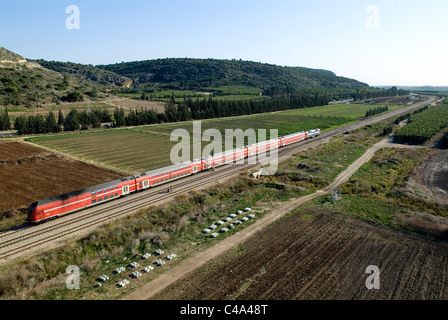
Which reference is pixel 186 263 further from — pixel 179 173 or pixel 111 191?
pixel 179 173

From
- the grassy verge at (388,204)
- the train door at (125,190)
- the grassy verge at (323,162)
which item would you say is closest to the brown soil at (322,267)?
the grassy verge at (388,204)

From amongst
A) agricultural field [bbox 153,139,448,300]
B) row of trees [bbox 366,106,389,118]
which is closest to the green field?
row of trees [bbox 366,106,389,118]

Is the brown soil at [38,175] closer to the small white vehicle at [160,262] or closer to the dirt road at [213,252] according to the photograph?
the small white vehicle at [160,262]

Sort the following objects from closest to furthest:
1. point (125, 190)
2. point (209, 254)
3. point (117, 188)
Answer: point (209, 254)
point (117, 188)
point (125, 190)

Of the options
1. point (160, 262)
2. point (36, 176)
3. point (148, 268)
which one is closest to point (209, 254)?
point (160, 262)

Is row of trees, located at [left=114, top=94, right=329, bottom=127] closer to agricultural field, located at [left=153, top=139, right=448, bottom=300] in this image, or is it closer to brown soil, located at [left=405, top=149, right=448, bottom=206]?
agricultural field, located at [left=153, top=139, right=448, bottom=300]

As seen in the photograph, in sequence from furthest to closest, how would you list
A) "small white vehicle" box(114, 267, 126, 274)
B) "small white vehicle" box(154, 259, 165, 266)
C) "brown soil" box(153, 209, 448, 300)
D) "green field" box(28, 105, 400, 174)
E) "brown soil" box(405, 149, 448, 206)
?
"green field" box(28, 105, 400, 174), "brown soil" box(405, 149, 448, 206), "small white vehicle" box(154, 259, 165, 266), "small white vehicle" box(114, 267, 126, 274), "brown soil" box(153, 209, 448, 300)

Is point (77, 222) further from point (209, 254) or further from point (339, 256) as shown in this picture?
point (339, 256)
